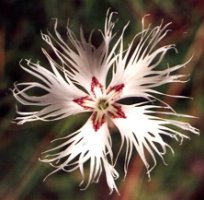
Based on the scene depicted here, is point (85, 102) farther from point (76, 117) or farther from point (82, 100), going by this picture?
point (76, 117)

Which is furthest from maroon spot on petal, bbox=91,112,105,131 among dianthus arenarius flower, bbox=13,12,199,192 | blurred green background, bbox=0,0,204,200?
blurred green background, bbox=0,0,204,200

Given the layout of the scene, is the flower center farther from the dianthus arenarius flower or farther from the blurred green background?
the blurred green background

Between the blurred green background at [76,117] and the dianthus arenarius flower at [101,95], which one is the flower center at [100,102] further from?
the blurred green background at [76,117]

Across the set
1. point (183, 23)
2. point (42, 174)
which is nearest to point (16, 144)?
point (42, 174)

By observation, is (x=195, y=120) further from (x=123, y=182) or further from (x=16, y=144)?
(x=16, y=144)

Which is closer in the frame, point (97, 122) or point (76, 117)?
point (97, 122)

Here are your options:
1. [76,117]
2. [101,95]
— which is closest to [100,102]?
[101,95]
